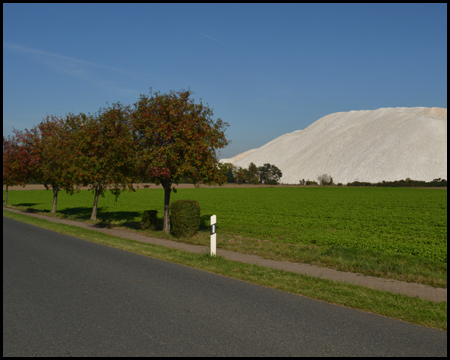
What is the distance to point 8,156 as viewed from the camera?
30.8 metres

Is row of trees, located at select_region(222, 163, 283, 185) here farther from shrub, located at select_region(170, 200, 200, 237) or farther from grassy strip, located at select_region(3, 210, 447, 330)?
grassy strip, located at select_region(3, 210, 447, 330)

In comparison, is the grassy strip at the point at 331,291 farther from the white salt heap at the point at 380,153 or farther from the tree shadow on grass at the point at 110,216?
the white salt heap at the point at 380,153

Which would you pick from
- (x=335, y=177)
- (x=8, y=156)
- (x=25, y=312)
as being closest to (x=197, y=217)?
(x=25, y=312)

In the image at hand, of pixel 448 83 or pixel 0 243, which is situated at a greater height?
pixel 448 83

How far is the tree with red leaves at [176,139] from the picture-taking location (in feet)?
49.3

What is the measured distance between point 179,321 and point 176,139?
34.7 ft

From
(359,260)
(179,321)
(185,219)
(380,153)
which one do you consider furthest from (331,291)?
(380,153)

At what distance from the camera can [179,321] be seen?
5.12 meters

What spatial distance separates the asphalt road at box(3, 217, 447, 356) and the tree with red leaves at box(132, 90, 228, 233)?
749 centimetres

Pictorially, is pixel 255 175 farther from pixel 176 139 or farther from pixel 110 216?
pixel 176 139

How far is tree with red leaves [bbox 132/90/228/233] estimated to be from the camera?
592 inches

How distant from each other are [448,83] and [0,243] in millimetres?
13573

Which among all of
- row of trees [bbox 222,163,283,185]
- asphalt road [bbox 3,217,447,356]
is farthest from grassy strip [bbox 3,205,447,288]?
row of trees [bbox 222,163,283,185]

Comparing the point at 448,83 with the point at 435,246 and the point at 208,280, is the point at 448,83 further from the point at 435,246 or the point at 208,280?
the point at 435,246
